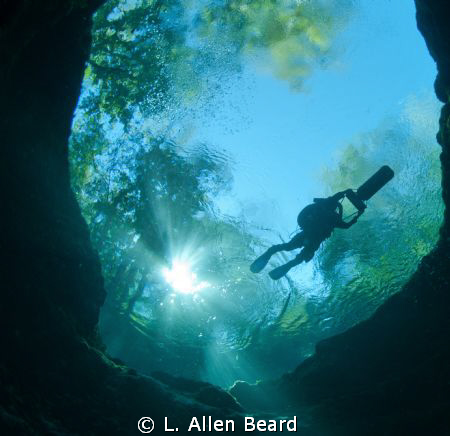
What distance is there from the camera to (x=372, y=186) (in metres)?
7.25

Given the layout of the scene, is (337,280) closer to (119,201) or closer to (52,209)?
(119,201)

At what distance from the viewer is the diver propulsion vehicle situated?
7.10 meters

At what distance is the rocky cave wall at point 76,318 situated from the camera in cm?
591

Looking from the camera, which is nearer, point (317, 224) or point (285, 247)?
point (317, 224)

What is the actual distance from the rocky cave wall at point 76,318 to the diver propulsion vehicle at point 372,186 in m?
1.97

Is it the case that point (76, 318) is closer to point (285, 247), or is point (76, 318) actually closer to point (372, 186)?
point (285, 247)

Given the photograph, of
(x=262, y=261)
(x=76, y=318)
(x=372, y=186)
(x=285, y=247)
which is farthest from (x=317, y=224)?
(x=76, y=318)

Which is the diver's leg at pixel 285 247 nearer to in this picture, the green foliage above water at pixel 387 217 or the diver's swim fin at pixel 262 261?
the diver's swim fin at pixel 262 261

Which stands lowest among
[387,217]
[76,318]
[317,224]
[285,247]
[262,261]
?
[76,318]

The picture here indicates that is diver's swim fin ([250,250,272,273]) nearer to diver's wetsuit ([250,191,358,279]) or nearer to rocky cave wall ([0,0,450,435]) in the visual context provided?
diver's wetsuit ([250,191,358,279])

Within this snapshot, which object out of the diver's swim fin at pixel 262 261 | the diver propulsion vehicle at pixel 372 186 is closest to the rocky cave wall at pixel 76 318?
the diver propulsion vehicle at pixel 372 186

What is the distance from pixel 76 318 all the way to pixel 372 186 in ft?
24.4

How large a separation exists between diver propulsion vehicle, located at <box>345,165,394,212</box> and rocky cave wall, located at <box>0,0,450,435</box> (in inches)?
77.6

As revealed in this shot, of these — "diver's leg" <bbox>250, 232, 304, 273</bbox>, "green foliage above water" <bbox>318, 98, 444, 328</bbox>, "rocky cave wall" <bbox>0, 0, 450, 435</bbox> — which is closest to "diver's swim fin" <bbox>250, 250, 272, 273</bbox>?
"diver's leg" <bbox>250, 232, 304, 273</bbox>
